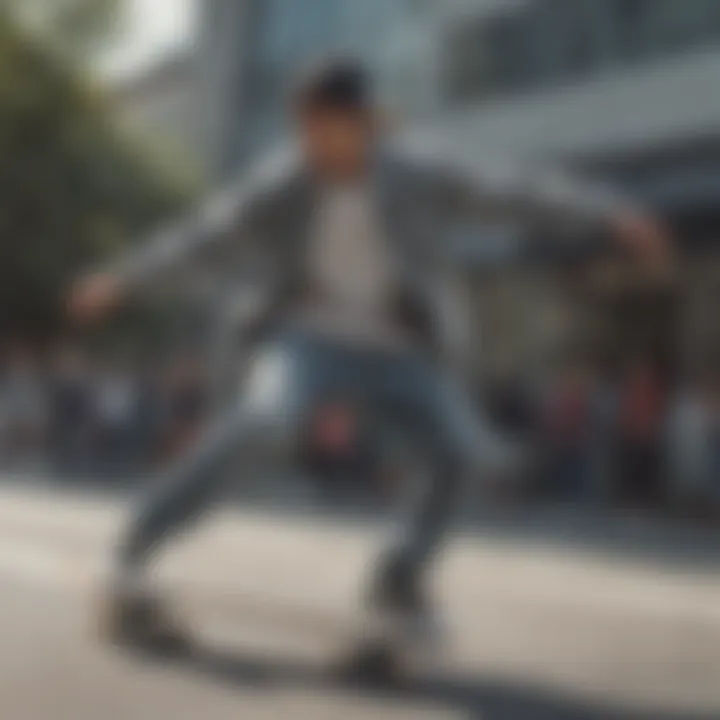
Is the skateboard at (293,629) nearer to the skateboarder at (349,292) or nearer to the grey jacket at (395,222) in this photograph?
the skateboarder at (349,292)

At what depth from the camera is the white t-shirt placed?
4215 millimetres

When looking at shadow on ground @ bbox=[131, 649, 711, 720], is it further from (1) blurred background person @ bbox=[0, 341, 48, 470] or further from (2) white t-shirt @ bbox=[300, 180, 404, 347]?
(1) blurred background person @ bbox=[0, 341, 48, 470]

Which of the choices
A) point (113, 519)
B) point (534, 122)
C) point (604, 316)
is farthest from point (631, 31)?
point (113, 519)

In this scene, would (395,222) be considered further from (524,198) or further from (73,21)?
(73,21)

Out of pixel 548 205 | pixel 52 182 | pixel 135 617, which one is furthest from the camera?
pixel 52 182

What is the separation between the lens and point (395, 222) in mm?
4207

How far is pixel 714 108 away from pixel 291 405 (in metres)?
10.8

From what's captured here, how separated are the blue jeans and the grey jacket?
0.11 meters

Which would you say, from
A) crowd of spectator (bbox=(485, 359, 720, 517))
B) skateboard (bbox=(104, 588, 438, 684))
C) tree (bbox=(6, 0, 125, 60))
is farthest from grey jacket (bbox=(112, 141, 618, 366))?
tree (bbox=(6, 0, 125, 60))

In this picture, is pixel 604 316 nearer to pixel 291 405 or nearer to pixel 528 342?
pixel 528 342

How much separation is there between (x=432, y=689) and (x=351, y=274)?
1.05 m

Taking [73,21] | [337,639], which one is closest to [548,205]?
[337,639]

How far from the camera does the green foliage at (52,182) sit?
1026 centimetres

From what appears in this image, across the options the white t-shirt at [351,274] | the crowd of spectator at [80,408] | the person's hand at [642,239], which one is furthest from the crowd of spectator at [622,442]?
the person's hand at [642,239]
